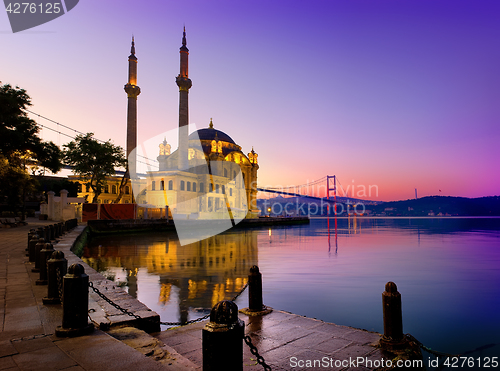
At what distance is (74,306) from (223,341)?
2.54m

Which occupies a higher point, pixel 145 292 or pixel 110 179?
pixel 110 179

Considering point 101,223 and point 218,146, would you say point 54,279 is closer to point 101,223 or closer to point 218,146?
point 101,223

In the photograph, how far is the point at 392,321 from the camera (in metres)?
4.26

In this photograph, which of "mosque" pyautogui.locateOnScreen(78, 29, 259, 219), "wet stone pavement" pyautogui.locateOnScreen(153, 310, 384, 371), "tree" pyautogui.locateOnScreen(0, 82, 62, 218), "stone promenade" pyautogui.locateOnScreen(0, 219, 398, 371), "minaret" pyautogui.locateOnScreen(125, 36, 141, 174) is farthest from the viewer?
"minaret" pyautogui.locateOnScreen(125, 36, 141, 174)

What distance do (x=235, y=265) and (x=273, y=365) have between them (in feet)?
37.0

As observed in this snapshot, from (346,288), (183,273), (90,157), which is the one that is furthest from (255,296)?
(90,157)

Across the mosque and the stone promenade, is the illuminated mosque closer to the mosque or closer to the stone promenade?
the mosque

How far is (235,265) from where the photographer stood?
49.2 ft

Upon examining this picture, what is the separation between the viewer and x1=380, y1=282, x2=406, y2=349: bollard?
4238mm

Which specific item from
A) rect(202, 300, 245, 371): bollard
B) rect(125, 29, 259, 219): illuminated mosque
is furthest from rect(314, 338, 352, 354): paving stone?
rect(125, 29, 259, 219): illuminated mosque

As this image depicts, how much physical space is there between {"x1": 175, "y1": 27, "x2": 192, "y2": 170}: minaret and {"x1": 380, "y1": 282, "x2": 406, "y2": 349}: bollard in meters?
51.1

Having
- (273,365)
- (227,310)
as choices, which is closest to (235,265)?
(273,365)

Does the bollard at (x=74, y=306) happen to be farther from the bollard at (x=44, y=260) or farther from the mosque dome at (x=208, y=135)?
the mosque dome at (x=208, y=135)

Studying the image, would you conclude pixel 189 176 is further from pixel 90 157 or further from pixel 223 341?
pixel 223 341
